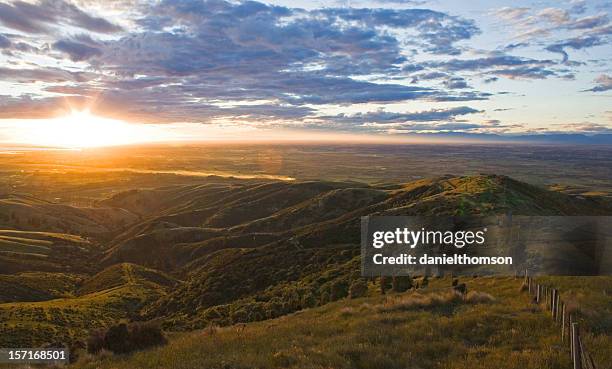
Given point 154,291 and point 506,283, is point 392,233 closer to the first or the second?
point 506,283

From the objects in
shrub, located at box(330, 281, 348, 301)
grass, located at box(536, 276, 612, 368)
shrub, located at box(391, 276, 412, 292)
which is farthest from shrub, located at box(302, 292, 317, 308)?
grass, located at box(536, 276, 612, 368)

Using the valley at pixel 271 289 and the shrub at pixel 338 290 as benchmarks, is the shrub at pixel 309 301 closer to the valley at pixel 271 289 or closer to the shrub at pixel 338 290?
the valley at pixel 271 289

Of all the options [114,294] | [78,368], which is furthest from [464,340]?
[114,294]

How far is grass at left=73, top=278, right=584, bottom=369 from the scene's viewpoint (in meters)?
11.7

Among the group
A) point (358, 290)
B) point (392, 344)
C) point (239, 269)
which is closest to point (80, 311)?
point (239, 269)

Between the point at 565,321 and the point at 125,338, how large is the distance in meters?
14.7

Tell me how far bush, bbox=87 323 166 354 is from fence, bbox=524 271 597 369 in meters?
13.3

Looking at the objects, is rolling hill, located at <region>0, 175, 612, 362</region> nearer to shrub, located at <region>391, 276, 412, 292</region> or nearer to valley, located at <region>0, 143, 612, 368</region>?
valley, located at <region>0, 143, 612, 368</region>

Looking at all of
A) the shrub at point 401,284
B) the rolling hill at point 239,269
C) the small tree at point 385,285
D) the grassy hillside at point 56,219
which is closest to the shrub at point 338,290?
the rolling hill at point 239,269

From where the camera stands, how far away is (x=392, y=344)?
13320 mm

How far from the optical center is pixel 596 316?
14.9 metres

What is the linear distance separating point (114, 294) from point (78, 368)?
236 ft

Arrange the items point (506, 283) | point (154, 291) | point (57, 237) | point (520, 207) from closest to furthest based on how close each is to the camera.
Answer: point (506, 283)
point (520, 207)
point (154, 291)
point (57, 237)

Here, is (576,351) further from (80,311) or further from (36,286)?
(36,286)
